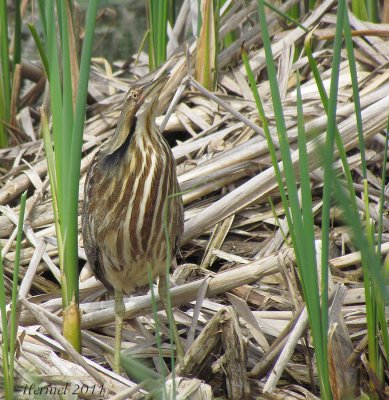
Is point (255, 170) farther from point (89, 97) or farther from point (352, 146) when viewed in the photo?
point (89, 97)

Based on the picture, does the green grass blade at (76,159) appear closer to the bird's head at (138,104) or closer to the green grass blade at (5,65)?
the bird's head at (138,104)

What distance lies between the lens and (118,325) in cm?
278

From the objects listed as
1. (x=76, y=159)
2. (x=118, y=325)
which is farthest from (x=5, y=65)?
(x=76, y=159)

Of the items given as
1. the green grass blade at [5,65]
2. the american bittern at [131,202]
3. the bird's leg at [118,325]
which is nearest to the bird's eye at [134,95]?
the american bittern at [131,202]

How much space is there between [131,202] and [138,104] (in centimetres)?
32

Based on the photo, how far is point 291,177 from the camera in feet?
6.30

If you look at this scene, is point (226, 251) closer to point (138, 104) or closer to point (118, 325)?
point (118, 325)

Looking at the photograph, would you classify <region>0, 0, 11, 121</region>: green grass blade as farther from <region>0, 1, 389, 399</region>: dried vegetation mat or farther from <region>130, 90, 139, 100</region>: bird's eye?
<region>130, 90, 139, 100</region>: bird's eye

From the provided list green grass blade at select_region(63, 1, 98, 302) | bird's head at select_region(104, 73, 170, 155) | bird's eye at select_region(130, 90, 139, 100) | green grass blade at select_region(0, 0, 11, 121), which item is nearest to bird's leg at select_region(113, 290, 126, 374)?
green grass blade at select_region(63, 1, 98, 302)

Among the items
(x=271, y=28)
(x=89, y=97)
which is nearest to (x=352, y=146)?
(x=271, y=28)

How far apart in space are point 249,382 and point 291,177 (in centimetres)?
79

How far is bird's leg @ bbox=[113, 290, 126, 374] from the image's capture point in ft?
8.83

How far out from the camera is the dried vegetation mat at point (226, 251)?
2.43 metres

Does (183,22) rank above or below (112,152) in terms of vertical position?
above
